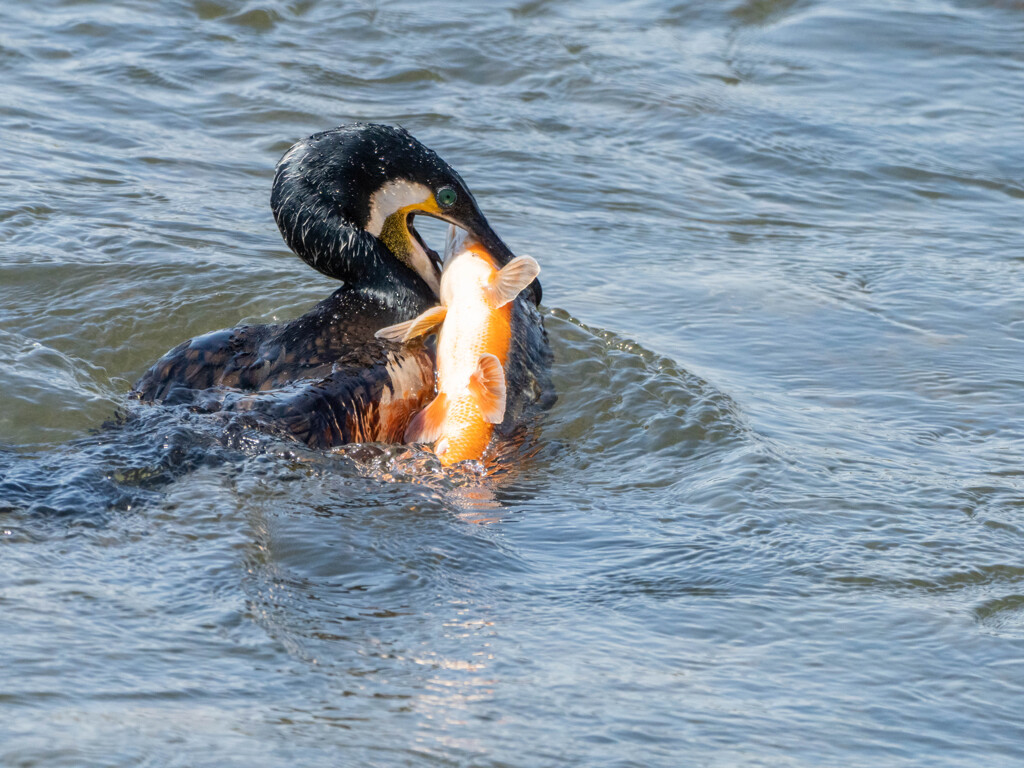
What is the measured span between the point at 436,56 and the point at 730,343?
4.51 metres

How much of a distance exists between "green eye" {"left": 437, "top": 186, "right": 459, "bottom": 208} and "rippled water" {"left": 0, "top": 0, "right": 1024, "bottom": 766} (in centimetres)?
94

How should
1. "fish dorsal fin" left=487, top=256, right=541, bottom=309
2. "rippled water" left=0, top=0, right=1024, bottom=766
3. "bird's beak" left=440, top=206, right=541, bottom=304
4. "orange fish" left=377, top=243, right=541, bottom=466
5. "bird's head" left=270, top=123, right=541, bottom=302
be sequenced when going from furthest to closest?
"bird's beak" left=440, top=206, right=541, bottom=304, "bird's head" left=270, top=123, right=541, bottom=302, "fish dorsal fin" left=487, top=256, right=541, bottom=309, "orange fish" left=377, top=243, right=541, bottom=466, "rippled water" left=0, top=0, right=1024, bottom=766

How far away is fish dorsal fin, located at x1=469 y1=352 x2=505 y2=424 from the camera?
452cm

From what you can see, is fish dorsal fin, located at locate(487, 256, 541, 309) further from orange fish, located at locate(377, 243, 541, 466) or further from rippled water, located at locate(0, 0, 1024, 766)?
rippled water, located at locate(0, 0, 1024, 766)

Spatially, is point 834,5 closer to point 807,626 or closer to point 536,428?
point 536,428

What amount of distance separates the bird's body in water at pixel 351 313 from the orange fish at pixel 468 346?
0.39ft

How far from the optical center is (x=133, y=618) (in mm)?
3408

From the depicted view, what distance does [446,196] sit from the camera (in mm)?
4934

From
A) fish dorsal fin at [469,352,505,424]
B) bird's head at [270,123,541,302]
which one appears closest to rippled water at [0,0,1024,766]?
fish dorsal fin at [469,352,505,424]

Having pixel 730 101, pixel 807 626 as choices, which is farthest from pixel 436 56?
pixel 807 626

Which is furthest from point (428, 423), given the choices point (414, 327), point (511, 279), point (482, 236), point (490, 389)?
point (482, 236)

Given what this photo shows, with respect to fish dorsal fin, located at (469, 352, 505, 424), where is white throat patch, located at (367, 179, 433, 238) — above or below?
above

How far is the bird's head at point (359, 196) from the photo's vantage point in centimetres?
486

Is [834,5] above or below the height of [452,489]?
above
